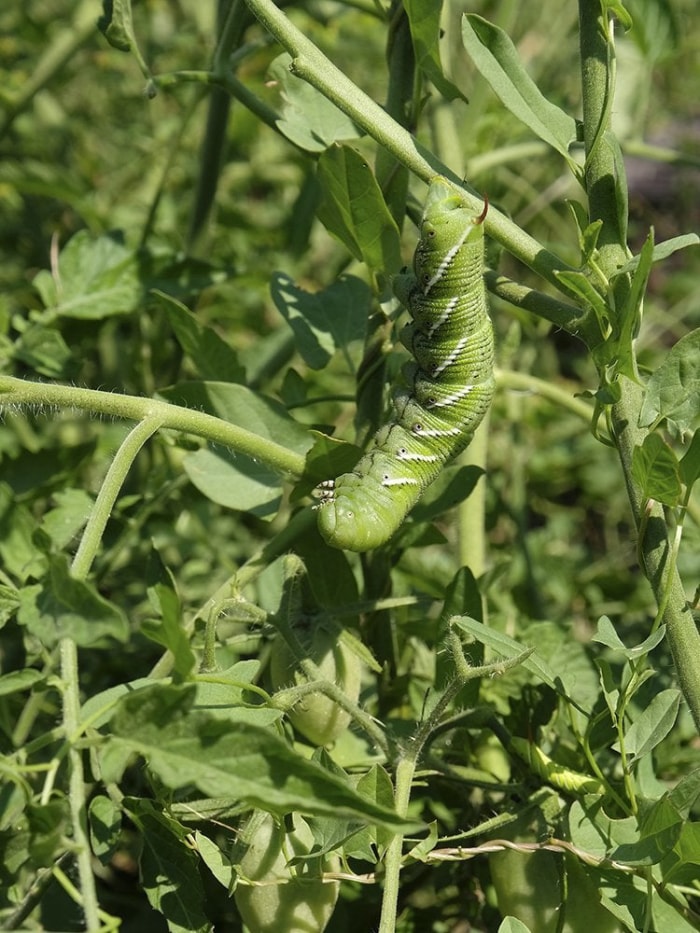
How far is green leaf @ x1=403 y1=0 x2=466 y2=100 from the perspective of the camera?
3.26 feet

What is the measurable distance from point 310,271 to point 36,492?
1.21 metres

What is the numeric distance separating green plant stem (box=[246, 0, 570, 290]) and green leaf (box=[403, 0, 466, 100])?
107 millimetres

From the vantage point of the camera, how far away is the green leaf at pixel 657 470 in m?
0.85

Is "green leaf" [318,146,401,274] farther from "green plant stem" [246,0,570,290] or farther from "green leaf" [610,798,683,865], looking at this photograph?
"green leaf" [610,798,683,865]

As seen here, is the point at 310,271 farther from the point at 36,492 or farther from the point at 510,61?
the point at 510,61

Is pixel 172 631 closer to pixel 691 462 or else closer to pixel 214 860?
pixel 214 860

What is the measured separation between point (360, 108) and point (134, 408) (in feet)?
1.06

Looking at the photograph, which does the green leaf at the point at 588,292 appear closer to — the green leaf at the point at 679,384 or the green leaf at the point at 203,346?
the green leaf at the point at 679,384

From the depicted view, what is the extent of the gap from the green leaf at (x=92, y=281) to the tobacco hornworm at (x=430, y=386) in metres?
0.52

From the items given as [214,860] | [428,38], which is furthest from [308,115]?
[214,860]

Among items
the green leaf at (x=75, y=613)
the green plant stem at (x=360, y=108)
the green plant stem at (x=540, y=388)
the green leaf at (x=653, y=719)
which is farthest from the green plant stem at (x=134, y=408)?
the green plant stem at (x=540, y=388)

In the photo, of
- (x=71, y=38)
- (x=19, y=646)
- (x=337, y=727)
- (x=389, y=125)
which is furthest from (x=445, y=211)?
(x=71, y=38)

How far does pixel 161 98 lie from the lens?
279cm

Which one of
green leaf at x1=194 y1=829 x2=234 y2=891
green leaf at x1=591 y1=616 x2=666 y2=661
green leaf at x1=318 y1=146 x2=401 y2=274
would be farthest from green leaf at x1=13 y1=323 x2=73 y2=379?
green leaf at x1=591 y1=616 x2=666 y2=661
